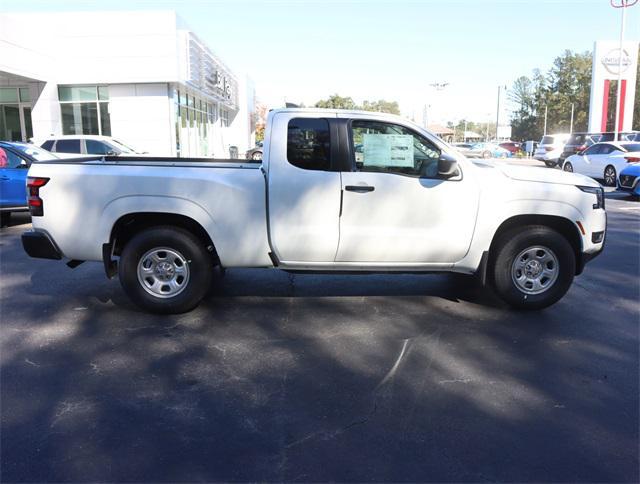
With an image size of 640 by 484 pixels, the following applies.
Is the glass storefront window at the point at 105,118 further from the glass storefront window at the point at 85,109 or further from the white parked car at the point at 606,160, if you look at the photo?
the white parked car at the point at 606,160

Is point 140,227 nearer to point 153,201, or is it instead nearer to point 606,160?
point 153,201

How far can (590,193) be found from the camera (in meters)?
5.63

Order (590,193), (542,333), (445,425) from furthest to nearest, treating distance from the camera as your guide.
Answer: (590,193)
(542,333)
(445,425)

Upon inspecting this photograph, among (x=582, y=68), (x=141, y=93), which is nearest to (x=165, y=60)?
(x=141, y=93)

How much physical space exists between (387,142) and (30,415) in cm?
373

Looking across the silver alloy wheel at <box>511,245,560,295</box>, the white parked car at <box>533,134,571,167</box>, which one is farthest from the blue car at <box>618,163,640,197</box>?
the white parked car at <box>533,134,571,167</box>

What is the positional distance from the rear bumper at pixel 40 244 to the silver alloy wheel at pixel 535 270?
447 cm

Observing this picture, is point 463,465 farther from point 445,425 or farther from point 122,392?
point 122,392

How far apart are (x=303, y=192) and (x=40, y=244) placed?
2579 millimetres

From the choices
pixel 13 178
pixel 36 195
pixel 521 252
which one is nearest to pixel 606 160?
pixel 521 252

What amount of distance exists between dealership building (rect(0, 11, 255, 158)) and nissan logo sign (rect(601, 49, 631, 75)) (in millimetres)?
29712

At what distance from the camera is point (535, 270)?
5.74m

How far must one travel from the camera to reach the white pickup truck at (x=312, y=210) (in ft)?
17.5

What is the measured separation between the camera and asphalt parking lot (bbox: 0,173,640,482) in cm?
317
